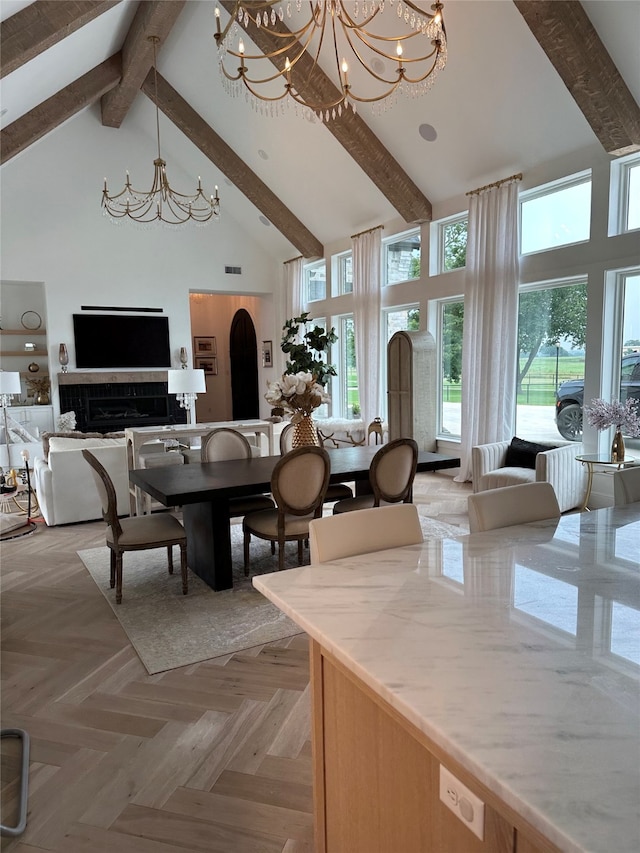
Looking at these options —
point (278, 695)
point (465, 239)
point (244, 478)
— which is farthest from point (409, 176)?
point (278, 695)

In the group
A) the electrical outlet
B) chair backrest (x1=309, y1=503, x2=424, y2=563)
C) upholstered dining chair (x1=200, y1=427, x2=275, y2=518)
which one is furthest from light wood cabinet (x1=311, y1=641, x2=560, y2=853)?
upholstered dining chair (x1=200, y1=427, x2=275, y2=518)

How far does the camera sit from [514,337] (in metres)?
5.93

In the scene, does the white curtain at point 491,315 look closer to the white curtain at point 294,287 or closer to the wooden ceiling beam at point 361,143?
the wooden ceiling beam at point 361,143

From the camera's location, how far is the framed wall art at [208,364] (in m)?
12.7

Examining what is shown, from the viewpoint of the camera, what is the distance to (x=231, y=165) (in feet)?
28.3

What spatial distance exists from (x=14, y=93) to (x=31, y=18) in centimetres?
170

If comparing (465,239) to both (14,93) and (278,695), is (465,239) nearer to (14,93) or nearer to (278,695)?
(14,93)

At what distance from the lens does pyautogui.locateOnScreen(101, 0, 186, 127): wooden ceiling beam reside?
234 inches

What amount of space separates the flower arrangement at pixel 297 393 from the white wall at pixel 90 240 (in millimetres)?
6426

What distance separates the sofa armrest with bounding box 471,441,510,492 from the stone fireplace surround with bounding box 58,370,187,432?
237 inches

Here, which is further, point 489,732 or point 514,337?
point 514,337

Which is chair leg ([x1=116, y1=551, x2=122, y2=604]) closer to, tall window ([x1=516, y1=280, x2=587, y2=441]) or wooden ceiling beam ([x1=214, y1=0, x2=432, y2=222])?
tall window ([x1=516, y1=280, x2=587, y2=441])

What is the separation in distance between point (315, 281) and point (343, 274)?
962 mm

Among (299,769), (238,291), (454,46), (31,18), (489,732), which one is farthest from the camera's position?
(238,291)
